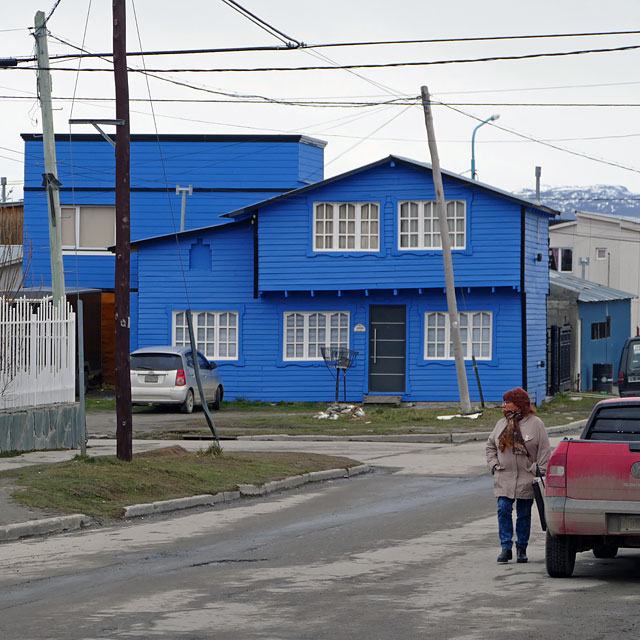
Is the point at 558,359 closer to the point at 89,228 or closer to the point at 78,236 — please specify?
the point at 89,228

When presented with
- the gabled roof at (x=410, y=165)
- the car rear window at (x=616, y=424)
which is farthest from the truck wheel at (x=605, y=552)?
the gabled roof at (x=410, y=165)

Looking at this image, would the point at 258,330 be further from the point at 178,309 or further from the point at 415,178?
the point at 415,178

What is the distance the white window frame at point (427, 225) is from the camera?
1300 inches

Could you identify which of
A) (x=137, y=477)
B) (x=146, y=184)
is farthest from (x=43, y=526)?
(x=146, y=184)

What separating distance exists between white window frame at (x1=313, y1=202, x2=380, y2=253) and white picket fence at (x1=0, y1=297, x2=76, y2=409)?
1449cm

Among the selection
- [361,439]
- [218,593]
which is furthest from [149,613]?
[361,439]

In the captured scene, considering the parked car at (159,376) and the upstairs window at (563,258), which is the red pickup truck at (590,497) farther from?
the upstairs window at (563,258)

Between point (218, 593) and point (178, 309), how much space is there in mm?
26163

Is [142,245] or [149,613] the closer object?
[149,613]

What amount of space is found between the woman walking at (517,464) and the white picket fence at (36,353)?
33.4 feet

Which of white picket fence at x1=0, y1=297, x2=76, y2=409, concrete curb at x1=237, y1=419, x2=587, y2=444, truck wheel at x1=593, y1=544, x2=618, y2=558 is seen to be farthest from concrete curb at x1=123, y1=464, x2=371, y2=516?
truck wheel at x1=593, y1=544, x2=618, y2=558

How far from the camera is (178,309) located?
35.0 m

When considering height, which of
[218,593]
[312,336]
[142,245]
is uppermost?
[142,245]

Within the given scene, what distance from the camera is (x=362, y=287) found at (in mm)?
33500
